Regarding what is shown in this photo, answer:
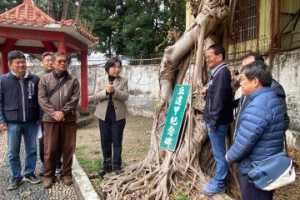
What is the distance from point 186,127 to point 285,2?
605 cm

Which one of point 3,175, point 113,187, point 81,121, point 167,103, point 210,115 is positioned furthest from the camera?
point 81,121

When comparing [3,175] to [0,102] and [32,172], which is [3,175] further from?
[0,102]

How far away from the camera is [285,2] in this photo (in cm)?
710

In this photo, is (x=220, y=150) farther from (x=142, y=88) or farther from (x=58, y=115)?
(x=142, y=88)

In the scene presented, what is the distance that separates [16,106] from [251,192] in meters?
3.13

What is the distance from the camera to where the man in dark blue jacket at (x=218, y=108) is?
254 cm

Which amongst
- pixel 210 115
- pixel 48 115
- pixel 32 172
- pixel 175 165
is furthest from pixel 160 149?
pixel 32 172

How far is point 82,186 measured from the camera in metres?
3.21

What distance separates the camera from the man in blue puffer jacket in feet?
6.19

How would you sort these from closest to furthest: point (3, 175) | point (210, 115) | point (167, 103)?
1. point (210, 115)
2. point (167, 103)
3. point (3, 175)

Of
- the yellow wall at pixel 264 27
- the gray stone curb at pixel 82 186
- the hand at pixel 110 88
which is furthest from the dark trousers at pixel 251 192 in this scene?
the yellow wall at pixel 264 27

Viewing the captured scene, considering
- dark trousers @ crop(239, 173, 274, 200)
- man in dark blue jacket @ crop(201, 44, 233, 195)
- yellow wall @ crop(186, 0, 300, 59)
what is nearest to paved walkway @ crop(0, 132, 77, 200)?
man in dark blue jacket @ crop(201, 44, 233, 195)

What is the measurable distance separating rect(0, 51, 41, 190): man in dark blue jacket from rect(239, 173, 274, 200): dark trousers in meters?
2.95

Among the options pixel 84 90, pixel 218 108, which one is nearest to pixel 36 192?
pixel 218 108
